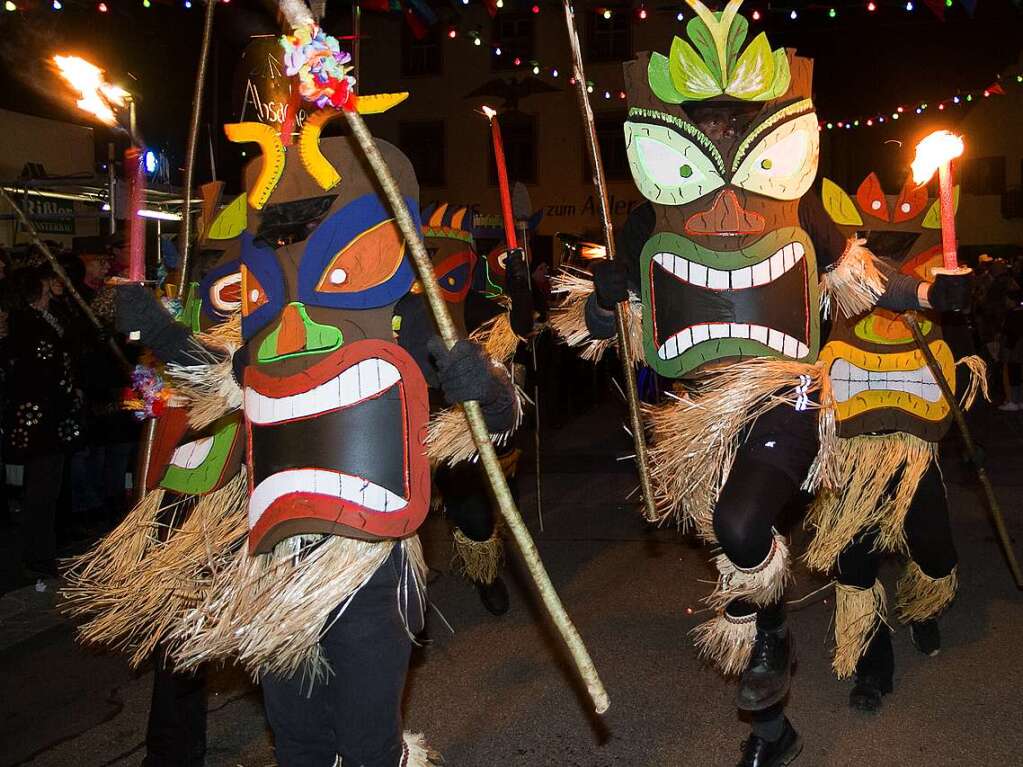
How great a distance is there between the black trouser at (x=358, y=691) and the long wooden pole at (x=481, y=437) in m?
0.45

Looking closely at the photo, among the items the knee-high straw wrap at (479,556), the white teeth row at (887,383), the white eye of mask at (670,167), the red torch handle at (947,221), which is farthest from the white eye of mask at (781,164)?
the knee-high straw wrap at (479,556)

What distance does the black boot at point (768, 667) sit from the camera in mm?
3533

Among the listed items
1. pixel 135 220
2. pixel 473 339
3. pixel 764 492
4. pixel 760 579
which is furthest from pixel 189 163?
pixel 760 579

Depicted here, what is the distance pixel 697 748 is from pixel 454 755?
86cm

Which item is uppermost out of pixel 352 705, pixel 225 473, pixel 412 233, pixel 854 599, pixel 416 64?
pixel 416 64

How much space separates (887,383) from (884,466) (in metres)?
0.38

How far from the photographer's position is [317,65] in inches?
89.2

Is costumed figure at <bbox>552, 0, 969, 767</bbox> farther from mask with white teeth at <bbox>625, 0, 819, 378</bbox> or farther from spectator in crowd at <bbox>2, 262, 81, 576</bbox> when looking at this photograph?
spectator in crowd at <bbox>2, 262, 81, 576</bbox>

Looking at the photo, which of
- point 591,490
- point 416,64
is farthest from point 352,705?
point 416,64

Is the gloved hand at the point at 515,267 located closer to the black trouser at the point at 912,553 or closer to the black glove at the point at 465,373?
the black trouser at the point at 912,553

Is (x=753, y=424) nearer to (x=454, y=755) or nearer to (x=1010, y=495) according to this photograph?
(x=454, y=755)

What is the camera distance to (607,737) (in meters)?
3.99

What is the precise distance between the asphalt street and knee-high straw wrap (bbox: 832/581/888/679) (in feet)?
0.54

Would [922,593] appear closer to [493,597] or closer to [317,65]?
[493,597]
